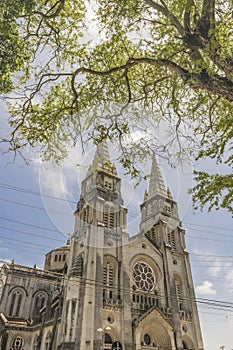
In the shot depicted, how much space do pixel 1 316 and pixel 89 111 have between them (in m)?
32.0

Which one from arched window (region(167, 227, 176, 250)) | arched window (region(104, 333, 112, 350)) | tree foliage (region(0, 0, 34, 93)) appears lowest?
arched window (region(104, 333, 112, 350))

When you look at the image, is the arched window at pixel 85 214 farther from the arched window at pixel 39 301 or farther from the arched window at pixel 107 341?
the arched window at pixel 39 301

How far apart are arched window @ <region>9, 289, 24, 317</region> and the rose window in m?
16.3

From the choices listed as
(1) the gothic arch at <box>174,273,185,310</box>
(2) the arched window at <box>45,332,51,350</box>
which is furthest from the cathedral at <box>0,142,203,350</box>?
(1) the gothic arch at <box>174,273,185,310</box>

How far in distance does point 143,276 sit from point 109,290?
5.36 metres

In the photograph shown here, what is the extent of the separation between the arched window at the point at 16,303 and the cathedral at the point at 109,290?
0.39 feet

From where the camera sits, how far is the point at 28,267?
130ft

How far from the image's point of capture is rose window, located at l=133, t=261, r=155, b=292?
29.5 metres

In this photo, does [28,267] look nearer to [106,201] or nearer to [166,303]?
[106,201]

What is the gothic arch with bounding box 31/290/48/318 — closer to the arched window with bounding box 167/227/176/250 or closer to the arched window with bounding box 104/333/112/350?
the arched window with bounding box 104/333/112/350

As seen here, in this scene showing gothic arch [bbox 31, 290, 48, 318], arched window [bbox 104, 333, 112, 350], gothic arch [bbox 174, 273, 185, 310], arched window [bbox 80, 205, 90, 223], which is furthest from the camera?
gothic arch [bbox 31, 290, 48, 318]

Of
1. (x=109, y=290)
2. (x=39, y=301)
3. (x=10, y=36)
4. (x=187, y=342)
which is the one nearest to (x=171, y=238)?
(x=187, y=342)

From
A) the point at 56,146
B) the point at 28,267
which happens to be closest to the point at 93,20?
the point at 56,146

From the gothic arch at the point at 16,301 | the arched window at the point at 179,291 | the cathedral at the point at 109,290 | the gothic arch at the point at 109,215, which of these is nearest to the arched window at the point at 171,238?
the cathedral at the point at 109,290
